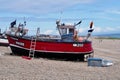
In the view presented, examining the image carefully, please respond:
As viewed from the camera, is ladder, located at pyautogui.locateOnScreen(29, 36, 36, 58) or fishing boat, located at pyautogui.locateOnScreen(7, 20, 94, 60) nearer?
fishing boat, located at pyautogui.locateOnScreen(7, 20, 94, 60)

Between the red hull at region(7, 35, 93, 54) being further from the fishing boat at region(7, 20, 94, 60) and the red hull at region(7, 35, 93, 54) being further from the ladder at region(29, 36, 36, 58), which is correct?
the ladder at region(29, 36, 36, 58)

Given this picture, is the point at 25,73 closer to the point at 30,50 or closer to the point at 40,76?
the point at 40,76

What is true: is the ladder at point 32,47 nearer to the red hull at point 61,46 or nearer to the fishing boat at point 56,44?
the fishing boat at point 56,44

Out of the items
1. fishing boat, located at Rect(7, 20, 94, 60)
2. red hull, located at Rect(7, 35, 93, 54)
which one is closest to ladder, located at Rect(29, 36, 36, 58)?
fishing boat, located at Rect(7, 20, 94, 60)

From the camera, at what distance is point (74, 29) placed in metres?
30.0

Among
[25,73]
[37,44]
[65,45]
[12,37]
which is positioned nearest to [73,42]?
[65,45]

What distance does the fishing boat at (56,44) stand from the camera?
92.0 feet

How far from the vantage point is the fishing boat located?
2803cm

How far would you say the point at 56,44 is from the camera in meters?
28.0

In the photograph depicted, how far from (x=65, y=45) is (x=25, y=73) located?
10909 mm

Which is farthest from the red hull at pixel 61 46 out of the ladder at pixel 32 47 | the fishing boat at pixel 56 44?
the ladder at pixel 32 47

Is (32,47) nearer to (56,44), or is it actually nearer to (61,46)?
(56,44)

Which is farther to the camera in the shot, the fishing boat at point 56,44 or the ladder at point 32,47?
the ladder at point 32,47

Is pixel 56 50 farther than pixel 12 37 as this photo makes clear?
No
